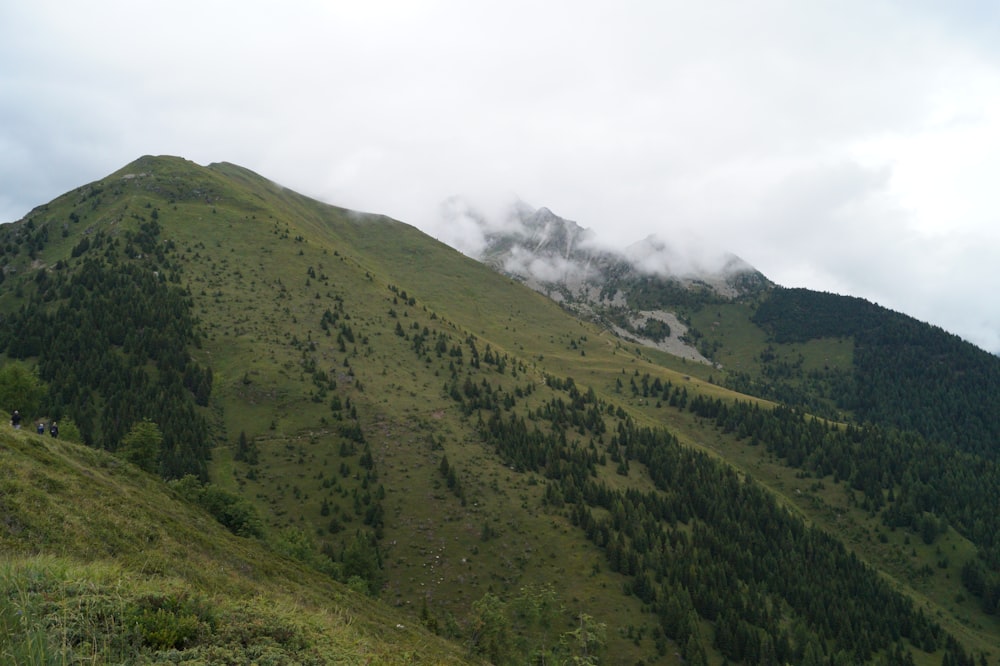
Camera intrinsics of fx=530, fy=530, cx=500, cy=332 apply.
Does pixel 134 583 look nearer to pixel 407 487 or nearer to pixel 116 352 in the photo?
pixel 407 487

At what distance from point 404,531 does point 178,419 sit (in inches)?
1801

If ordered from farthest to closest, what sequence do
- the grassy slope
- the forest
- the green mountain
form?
the forest, the green mountain, the grassy slope

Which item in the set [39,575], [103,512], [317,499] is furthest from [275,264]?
[39,575]

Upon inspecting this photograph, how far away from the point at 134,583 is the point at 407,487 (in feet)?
293

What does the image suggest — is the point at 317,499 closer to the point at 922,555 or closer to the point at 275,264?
the point at 275,264

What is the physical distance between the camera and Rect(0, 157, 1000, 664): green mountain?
44094 mm

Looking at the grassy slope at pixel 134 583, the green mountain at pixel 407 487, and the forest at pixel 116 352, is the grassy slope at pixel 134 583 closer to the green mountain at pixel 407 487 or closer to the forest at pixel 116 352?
the green mountain at pixel 407 487

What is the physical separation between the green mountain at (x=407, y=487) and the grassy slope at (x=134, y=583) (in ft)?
1.05

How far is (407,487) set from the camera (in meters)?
102

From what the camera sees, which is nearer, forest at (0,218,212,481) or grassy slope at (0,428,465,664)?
grassy slope at (0,428,465,664)

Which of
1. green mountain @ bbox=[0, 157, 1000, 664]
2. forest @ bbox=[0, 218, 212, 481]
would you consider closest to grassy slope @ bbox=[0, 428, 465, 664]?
green mountain @ bbox=[0, 157, 1000, 664]


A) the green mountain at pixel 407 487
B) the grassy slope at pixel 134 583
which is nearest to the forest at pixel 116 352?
the green mountain at pixel 407 487

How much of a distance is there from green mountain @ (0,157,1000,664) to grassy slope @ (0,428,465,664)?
32cm

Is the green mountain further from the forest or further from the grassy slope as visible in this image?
the forest
